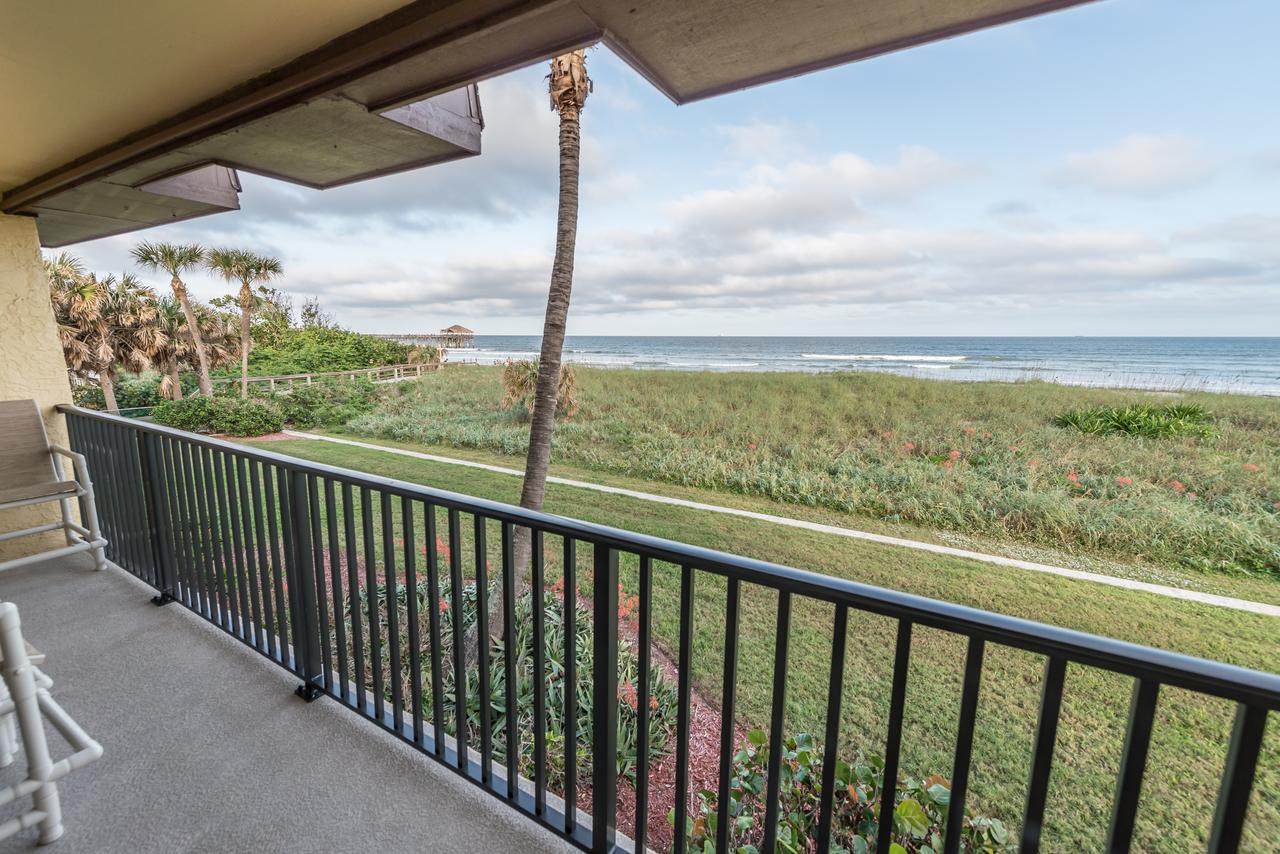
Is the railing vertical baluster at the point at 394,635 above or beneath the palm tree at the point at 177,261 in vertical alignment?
beneath

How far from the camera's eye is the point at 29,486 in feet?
9.72

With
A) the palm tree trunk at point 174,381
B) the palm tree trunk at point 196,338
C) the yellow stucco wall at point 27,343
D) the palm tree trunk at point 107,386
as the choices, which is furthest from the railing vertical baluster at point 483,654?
the palm tree trunk at point 174,381

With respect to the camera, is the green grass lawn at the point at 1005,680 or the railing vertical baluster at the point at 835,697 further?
the green grass lawn at the point at 1005,680

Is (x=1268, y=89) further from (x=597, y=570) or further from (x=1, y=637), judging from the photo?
(x=1, y=637)

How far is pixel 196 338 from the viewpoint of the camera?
52.6 feet

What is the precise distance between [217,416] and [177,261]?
5763 millimetres

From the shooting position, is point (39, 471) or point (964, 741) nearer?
point (964, 741)

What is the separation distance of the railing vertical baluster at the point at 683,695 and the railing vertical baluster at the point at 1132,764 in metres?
0.68

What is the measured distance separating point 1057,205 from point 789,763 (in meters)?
26.2

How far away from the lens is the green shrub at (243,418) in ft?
41.8

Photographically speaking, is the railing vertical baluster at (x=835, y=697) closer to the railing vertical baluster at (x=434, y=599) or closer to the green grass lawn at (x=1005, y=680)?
the railing vertical baluster at (x=434, y=599)

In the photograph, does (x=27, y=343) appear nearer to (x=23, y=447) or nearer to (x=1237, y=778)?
(x=23, y=447)

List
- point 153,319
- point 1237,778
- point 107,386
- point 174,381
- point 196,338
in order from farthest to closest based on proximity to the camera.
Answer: point 174,381 < point 196,338 < point 153,319 < point 107,386 < point 1237,778

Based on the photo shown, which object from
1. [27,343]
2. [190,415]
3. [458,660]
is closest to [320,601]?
[458,660]
